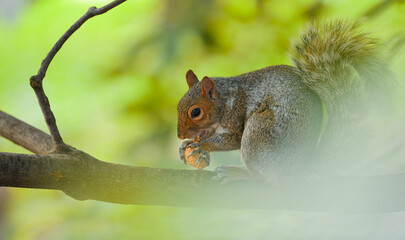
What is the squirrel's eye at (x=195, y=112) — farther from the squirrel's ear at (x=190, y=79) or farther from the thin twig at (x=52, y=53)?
the thin twig at (x=52, y=53)

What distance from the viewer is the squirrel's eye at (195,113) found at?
4.97 ft

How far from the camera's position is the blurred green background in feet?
7.95

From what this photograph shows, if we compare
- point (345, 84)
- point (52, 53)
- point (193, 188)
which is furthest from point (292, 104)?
point (52, 53)

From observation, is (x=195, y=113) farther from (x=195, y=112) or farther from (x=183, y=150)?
(x=183, y=150)

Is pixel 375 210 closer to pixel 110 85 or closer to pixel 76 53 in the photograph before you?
pixel 110 85

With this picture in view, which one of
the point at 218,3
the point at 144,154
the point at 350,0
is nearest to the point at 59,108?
the point at 144,154

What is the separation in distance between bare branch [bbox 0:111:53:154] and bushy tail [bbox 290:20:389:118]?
0.96 meters

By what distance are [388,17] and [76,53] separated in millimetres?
1692

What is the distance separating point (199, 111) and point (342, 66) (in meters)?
0.46

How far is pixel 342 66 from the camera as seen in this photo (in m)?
1.49

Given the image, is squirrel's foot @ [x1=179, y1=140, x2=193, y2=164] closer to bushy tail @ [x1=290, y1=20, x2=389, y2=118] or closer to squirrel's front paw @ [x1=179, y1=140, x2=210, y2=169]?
squirrel's front paw @ [x1=179, y1=140, x2=210, y2=169]

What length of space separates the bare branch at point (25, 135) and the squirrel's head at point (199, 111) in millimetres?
537

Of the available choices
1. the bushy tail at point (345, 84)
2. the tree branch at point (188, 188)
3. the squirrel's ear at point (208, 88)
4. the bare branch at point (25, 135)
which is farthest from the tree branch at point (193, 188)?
the bare branch at point (25, 135)

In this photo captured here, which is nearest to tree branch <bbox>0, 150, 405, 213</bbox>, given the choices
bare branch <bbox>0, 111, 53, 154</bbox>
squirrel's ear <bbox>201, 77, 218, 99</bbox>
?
squirrel's ear <bbox>201, 77, 218, 99</bbox>
